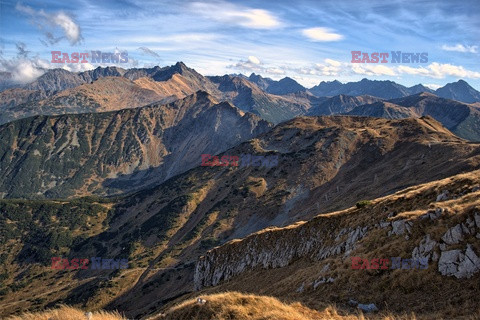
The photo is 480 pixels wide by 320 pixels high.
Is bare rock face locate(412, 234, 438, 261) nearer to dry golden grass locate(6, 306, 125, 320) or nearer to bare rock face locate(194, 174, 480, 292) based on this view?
bare rock face locate(194, 174, 480, 292)

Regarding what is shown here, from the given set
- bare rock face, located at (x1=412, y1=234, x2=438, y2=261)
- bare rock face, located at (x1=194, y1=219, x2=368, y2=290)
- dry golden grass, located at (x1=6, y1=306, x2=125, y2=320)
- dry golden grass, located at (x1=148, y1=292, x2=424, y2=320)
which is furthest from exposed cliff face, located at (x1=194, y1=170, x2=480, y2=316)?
dry golden grass, located at (x1=6, y1=306, x2=125, y2=320)

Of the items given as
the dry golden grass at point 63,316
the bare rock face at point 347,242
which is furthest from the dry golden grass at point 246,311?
the bare rock face at point 347,242

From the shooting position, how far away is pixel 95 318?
1988 centimetres

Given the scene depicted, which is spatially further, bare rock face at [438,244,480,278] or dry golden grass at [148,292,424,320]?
bare rock face at [438,244,480,278]

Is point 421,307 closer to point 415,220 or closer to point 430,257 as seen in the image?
point 430,257

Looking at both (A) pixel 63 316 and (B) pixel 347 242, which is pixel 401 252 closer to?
(B) pixel 347 242

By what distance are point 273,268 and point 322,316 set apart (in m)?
35.9

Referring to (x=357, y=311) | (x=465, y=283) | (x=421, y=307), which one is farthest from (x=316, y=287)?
(x=465, y=283)

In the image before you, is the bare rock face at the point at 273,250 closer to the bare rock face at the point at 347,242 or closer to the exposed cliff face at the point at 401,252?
the bare rock face at the point at 347,242

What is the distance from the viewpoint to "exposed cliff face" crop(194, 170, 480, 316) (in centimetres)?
2341

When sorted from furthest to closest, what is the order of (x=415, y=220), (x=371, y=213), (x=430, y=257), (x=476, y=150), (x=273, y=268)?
(x=476, y=150), (x=273, y=268), (x=371, y=213), (x=415, y=220), (x=430, y=257)

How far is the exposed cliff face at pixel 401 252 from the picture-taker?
2341cm

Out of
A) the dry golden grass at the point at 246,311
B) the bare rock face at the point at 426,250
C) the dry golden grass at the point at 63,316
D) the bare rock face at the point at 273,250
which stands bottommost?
the bare rock face at the point at 273,250

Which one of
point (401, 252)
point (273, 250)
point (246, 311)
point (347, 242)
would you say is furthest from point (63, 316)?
point (273, 250)
